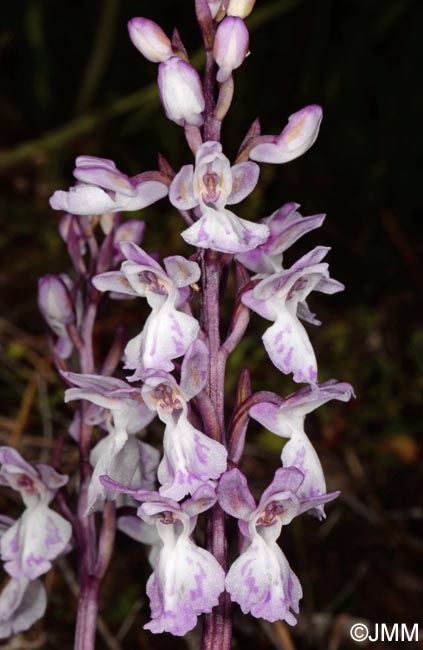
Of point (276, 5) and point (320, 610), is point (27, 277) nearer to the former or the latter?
point (276, 5)

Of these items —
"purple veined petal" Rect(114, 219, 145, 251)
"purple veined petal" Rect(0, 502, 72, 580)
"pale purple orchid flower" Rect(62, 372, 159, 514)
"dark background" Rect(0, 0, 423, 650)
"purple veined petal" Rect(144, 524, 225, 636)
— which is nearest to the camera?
"purple veined petal" Rect(144, 524, 225, 636)

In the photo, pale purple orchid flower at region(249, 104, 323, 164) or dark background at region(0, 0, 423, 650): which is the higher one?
dark background at region(0, 0, 423, 650)

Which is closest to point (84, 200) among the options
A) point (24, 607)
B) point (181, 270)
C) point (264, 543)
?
point (181, 270)

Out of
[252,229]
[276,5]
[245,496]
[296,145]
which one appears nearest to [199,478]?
[245,496]

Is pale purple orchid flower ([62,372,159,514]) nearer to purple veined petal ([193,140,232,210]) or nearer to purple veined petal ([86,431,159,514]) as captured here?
purple veined petal ([86,431,159,514])

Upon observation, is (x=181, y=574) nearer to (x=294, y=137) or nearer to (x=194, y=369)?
(x=194, y=369)

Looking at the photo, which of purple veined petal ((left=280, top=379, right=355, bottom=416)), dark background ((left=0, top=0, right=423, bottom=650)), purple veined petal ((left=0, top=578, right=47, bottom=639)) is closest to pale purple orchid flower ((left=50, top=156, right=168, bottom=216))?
purple veined petal ((left=280, top=379, right=355, bottom=416))

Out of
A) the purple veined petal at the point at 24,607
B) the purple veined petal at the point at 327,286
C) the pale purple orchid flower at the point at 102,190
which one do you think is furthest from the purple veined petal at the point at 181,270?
the purple veined petal at the point at 24,607
